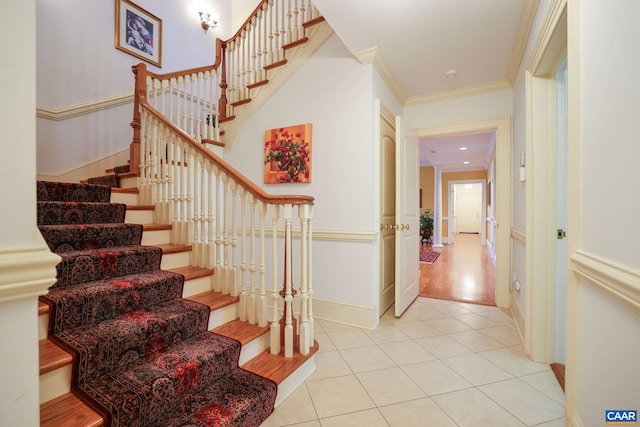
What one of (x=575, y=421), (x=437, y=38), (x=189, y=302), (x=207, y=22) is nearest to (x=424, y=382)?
(x=575, y=421)

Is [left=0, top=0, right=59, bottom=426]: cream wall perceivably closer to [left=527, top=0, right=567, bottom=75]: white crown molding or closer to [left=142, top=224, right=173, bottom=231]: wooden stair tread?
[left=142, top=224, right=173, bottom=231]: wooden stair tread

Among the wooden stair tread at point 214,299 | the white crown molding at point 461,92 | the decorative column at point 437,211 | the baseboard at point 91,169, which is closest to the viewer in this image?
the wooden stair tread at point 214,299

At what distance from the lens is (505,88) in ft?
9.47

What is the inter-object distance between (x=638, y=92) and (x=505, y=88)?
2675 mm

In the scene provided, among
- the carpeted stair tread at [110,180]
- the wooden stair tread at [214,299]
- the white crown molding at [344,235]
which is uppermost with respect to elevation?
the carpeted stair tread at [110,180]

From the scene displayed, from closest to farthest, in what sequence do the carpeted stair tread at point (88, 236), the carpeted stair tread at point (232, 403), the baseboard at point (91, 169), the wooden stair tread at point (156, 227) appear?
the carpeted stair tread at point (232, 403)
the carpeted stair tread at point (88, 236)
the wooden stair tread at point (156, 227)
the baseboard at point (91, 169)

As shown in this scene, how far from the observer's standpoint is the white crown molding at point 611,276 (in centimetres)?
71

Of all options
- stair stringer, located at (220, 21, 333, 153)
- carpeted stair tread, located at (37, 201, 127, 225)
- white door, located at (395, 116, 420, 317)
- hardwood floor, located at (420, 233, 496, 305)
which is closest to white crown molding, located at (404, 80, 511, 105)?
white door, located at (395, 116, 420, 317)

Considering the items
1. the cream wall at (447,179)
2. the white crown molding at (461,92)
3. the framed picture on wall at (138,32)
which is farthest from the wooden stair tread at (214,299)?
the cream wall at (447,179)

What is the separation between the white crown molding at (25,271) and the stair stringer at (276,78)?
2731 mm

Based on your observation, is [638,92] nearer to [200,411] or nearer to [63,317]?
[200,411]

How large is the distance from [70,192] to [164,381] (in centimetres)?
181

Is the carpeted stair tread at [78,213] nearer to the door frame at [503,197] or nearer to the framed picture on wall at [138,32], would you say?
the framed picture on wall at [138,32]

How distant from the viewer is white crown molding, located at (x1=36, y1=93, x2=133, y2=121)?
2937mm
